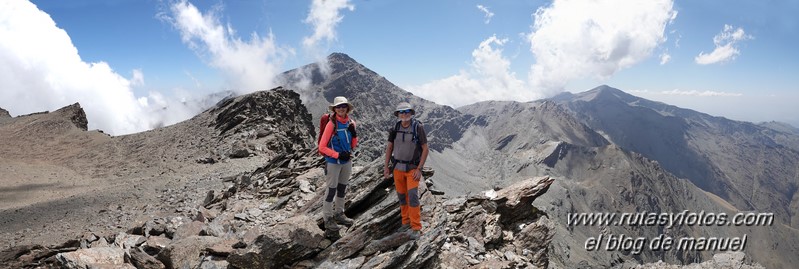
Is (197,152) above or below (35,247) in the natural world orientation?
above

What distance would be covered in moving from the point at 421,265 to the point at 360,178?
5357 mm

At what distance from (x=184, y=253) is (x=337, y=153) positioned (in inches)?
257

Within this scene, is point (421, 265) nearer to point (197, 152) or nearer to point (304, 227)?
point (304, 227)

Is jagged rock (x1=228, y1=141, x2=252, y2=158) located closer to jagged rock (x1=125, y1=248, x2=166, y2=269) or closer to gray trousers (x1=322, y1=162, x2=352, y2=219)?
jagged rock (x1=125, y1=248, x2=166, y2=269)

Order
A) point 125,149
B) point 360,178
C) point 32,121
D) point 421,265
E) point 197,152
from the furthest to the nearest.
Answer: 1. point 32,121
2. point 125,149
3. point 197,152
4. point 360,178
5. point 421,265

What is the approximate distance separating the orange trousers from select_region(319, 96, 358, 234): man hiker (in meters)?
1.75

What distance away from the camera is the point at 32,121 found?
6750cm

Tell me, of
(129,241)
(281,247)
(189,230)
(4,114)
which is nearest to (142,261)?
(189,230)

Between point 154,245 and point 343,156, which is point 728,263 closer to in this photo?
point 343,156

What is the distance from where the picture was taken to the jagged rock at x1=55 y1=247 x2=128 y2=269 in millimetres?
12164

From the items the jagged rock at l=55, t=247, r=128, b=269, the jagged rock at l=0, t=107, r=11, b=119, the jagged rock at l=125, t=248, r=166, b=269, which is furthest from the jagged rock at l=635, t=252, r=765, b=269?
the jagged rock at l=0, t=107, r=11, b=119

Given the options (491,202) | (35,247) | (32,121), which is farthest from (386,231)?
(32,121)

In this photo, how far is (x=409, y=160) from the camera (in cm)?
1156

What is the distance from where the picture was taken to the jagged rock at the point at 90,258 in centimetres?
1216
